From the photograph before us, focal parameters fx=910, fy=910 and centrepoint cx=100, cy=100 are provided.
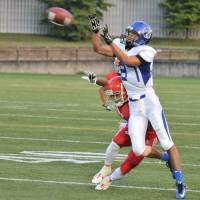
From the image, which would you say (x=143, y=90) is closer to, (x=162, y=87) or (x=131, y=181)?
(x=131, y=181)

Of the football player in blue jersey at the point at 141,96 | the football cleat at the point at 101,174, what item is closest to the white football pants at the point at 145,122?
the football player in blue jersey at the point at 141,96

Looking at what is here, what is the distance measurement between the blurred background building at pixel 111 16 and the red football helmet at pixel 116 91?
3834cm

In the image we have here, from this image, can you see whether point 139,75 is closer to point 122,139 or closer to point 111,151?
point 122,139

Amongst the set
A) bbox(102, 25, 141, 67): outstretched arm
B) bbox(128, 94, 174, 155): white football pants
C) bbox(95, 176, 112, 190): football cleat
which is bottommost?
bbox(95, 176, 112, 190): football cleat

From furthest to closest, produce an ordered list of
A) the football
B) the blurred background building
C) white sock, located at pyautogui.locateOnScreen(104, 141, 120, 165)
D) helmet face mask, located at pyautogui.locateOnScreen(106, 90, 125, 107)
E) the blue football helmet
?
the blurred background building, helmet face mask, located at pyautogui.locateOnScreen(106, 90, 125, 107), the football, white sock, located at pyautogui.locateOnScreen(104, 141, 120, 165), the blue football helmet

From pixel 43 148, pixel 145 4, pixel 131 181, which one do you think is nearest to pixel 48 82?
pixel 43 148

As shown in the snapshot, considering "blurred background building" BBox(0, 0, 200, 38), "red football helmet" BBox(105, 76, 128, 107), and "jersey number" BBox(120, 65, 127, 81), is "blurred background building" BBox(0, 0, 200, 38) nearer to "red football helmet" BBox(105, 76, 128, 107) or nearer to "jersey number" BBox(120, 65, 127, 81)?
"red football helmet" BBox(105, 76, 128, 107)

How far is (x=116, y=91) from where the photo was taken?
1138 cm

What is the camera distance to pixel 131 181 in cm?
1088

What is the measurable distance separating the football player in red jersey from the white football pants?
0.19 meters

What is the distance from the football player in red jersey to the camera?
10188mm

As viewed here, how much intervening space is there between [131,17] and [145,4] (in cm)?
117

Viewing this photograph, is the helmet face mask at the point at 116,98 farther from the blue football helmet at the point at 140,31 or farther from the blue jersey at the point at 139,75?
the blue football helmet at the point at 140,31

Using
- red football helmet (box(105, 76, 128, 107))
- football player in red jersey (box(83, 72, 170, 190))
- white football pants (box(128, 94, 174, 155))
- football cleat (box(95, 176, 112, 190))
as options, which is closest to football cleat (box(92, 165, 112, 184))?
football player in red jersey (box(83, 72, 170, 190))
